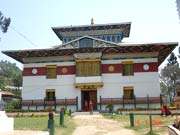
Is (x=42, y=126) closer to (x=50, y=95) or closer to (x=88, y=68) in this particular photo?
(x=88, y=68)

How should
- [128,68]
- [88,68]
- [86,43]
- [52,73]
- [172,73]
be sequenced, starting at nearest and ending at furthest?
[128,68], [88,68], [52,73], [86,43], [172,73]

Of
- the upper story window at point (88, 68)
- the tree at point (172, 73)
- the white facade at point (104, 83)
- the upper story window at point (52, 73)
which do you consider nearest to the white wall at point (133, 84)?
the white facade at point (104, 83)

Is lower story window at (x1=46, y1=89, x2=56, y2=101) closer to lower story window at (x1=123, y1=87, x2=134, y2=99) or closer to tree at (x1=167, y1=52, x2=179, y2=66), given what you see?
lower story window at (x1=123, y1=87, x2=134, y2=99)

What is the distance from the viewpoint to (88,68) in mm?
31688

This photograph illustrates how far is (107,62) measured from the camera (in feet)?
104

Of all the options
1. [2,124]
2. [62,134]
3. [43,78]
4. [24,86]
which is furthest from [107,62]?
[2,124]

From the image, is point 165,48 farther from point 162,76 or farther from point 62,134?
point 162,76

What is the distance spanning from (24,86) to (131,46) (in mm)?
12740

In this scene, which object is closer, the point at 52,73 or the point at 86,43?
the point at 52,73

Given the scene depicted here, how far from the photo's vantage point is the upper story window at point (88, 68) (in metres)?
31.4

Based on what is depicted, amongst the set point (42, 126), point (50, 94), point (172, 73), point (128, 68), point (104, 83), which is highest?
point (172, 73)

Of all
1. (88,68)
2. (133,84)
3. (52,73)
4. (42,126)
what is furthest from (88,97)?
(42,126)

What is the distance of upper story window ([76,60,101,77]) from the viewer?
31422 millimetres

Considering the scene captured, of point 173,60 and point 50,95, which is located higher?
point 173,60
